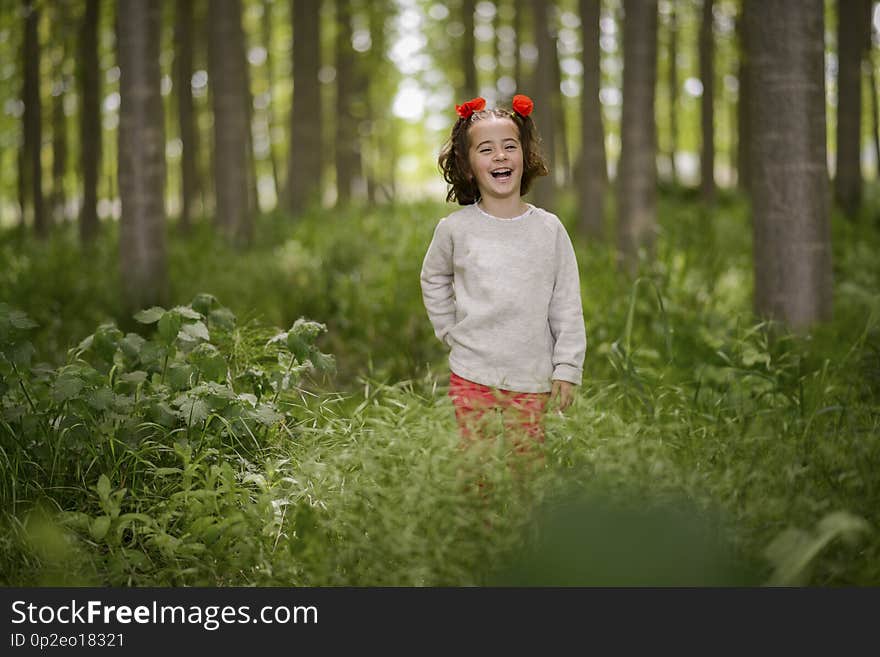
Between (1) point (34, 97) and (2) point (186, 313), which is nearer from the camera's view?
(2) point (186, 313)

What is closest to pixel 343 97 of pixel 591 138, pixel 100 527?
pixel 591 138

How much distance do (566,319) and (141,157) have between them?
5.30m

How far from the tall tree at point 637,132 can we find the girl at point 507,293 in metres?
4.96

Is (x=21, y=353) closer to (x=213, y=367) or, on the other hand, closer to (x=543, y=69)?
(x=213, y=367)

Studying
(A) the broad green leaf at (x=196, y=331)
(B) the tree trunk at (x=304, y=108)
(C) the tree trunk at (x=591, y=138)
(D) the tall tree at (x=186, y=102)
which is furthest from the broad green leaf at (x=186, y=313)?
(D) the tall tree at (x=186, y=102)

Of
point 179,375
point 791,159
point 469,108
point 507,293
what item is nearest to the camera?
point 507,293

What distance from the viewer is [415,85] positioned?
25.0 metres

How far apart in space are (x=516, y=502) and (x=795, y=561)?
917 millimetres

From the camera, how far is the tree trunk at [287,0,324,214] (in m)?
14.5

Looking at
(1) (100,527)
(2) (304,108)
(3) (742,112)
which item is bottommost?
(1) (100,527)

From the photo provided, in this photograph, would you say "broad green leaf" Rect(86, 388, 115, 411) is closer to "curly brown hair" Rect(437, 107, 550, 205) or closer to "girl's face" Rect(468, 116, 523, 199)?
"curly brown hair" Rect(437, 107, 550, 205)

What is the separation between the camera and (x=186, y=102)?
1512cm

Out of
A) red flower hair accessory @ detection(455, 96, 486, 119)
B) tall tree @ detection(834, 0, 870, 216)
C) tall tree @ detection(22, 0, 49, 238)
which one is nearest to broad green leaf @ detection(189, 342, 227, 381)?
red flower hair accessory @ detection(455, 96, 486, 119)

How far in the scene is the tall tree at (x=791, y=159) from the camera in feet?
18.5
